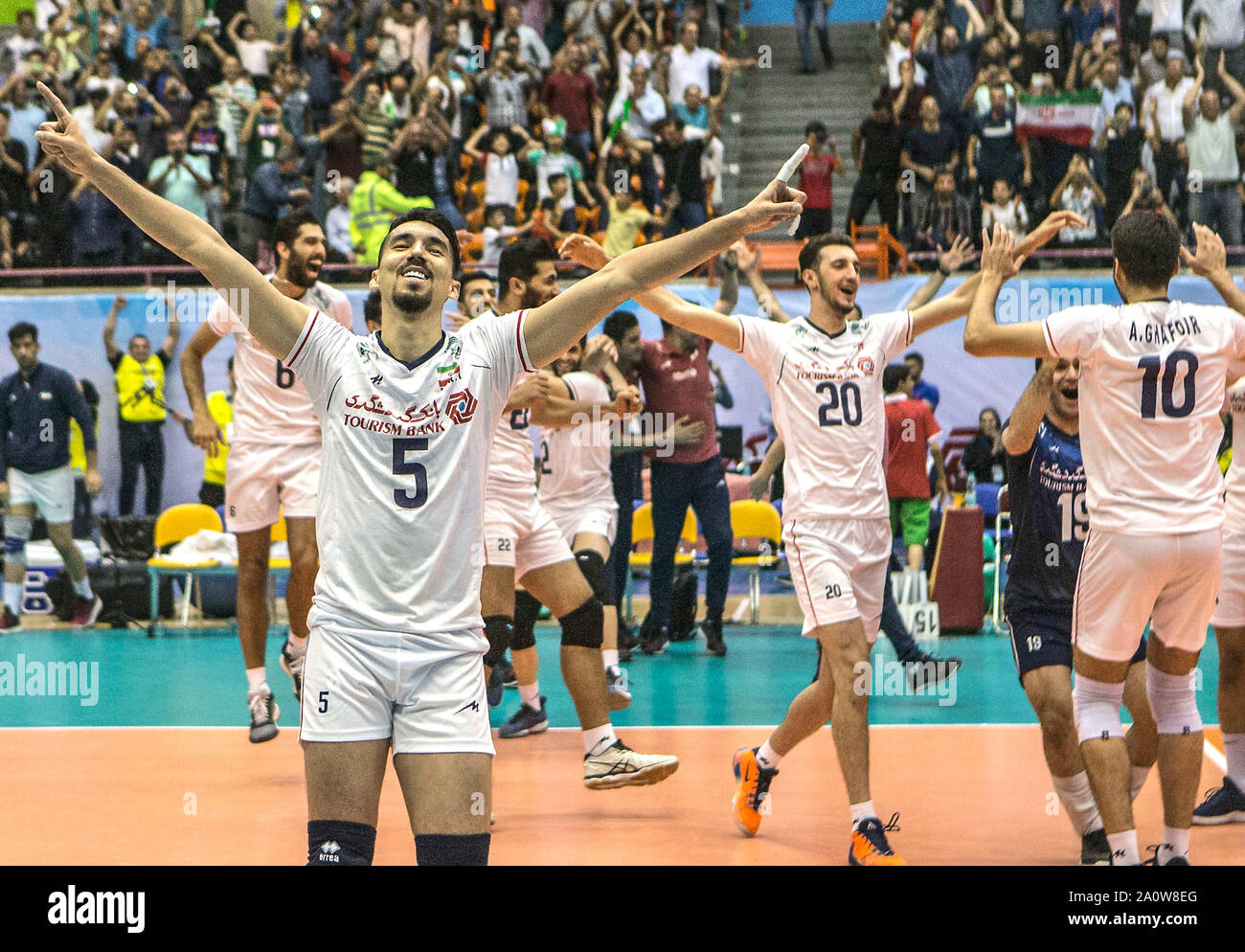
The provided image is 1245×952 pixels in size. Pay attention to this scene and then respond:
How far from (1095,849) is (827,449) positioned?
6.32ft

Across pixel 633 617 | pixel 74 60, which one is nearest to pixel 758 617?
pixel 633 617

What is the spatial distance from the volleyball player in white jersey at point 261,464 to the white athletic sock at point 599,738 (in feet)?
6.31

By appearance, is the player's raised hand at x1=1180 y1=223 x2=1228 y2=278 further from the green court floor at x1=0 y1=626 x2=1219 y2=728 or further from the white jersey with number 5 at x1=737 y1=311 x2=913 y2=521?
the green court floor at x1=0 y1=626 x2=1219 y2=728

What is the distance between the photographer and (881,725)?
874 cm

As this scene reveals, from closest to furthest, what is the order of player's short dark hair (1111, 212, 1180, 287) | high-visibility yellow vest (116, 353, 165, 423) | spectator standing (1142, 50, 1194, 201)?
1. player's short dark hair (1111, 212, 1180, 287)
2. high-visibility yellow vest (116, 353, 165, 423)
3. spectator standing (1142, 50, 1194, 201)

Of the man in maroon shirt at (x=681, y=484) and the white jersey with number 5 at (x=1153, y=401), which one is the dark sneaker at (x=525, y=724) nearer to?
the man in maroon shirt at (x=681, y=484)

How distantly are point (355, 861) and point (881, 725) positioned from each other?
18.4 feet

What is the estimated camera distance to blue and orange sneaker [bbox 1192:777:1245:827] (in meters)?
6.32

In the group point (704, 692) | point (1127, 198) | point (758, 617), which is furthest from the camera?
point (1127, 198)

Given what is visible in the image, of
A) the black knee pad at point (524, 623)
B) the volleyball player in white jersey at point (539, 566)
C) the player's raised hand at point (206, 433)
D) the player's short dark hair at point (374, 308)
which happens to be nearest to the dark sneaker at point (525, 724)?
the black knee pad at point (524, 623)

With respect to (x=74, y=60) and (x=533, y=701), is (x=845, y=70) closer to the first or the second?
(x=74, y=60)

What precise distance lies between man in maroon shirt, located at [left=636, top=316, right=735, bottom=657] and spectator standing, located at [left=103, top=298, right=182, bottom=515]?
570 centimetres

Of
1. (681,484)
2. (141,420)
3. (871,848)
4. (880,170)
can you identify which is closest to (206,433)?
(871,848)

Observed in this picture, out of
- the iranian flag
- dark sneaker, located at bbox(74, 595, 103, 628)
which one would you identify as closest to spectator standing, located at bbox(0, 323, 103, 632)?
dark sneaker, located at bbox(74, 595, 103, 628)
